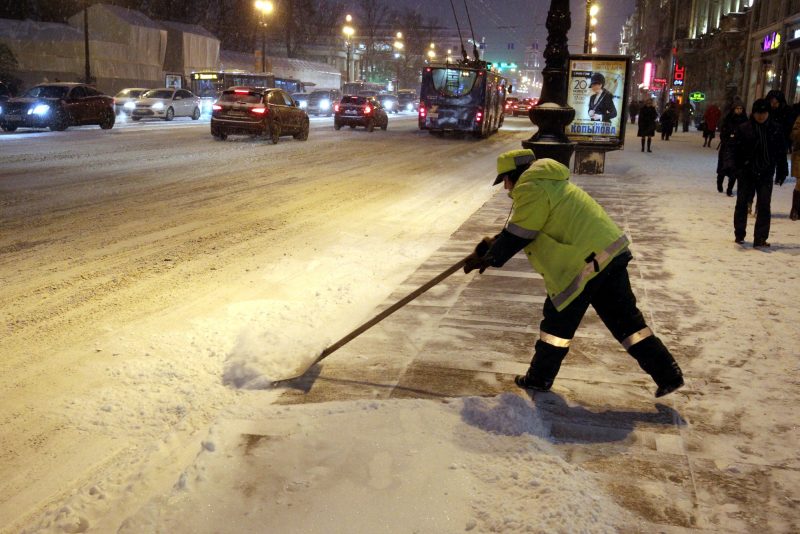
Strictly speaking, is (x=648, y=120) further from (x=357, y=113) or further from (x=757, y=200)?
(x=757, y=200)

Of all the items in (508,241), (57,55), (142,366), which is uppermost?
(57,55)

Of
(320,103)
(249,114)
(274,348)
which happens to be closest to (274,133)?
(249,114)

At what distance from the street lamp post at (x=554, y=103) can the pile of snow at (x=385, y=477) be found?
6.86 metres

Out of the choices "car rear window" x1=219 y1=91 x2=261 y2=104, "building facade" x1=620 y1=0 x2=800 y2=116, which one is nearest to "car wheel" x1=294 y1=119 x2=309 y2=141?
"car rear window" x1=219 y1=91 x2=261 y2=104

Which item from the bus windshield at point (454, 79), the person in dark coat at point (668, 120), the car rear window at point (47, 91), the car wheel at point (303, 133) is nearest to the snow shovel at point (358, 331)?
the car wheel at point (303, 133)

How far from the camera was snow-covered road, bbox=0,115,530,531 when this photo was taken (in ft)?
12.6

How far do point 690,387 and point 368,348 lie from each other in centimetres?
203

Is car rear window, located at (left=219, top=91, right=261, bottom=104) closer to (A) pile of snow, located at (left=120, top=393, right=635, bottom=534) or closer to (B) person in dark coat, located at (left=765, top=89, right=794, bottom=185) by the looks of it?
(B) person in dark coat, located at (left=765, top=89, right=794, bottom=185)

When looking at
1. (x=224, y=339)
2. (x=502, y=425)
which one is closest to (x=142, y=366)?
(x=224, y=339)

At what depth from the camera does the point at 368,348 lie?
4.98 m

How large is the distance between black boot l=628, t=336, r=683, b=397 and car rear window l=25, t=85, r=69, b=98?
25.7 m

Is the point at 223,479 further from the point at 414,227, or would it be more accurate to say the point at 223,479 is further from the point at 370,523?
the point at 414,227

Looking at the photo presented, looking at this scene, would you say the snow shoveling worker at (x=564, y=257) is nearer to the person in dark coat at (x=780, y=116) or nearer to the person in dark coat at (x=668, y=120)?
the person in dark coat at (x=780, y=116)

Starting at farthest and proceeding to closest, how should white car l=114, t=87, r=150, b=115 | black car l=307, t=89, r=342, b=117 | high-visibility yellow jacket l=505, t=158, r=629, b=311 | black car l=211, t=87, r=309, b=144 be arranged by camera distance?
black car l=307, t=89, r=342, b=117 → white car l=114, t=87, r=150, b=115 → black car l=211, t=87, r=309, b=144 → high-visibility yellow jacket l=505, t=158, r=629, b=311
